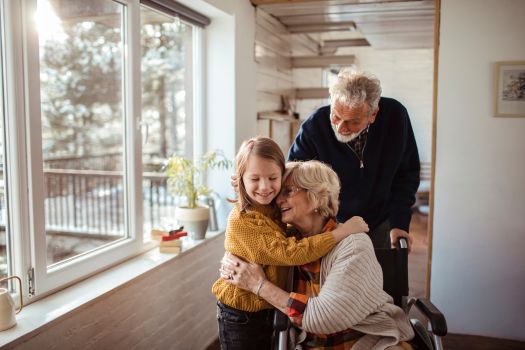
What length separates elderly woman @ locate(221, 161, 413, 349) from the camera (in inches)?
61.6

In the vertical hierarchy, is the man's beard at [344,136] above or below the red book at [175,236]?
above

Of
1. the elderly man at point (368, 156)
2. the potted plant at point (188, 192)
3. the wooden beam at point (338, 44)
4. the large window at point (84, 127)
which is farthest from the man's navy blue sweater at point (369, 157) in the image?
the wooden beam at point (338, 44)

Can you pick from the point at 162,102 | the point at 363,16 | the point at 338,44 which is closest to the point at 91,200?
the point at 162,102

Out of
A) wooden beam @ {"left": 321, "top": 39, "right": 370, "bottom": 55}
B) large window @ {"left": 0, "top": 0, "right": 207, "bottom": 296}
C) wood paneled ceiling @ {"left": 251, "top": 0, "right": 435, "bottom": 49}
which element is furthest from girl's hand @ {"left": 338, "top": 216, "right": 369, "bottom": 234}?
wooden beam @ {"left": 321, "top": 39, "right": 370, "bottom": 55}

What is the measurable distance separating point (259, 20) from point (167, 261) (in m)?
2.00

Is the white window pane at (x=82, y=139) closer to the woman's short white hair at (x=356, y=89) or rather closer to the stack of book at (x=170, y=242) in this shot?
the stack of book at (x=170, y=242)

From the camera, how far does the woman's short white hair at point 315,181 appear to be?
1.70 meters

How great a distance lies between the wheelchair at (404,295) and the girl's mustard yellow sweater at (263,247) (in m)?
0.18

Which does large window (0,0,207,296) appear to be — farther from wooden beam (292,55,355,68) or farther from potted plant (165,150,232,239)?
wooden beam (292,55,355,68)

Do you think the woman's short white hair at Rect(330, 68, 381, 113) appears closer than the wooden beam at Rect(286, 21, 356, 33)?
Yes

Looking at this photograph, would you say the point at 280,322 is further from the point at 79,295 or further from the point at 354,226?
the point at 79,295

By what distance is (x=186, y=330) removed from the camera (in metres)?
2.76

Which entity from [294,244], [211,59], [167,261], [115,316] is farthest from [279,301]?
[211,59]

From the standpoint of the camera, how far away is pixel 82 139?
5.45 m
